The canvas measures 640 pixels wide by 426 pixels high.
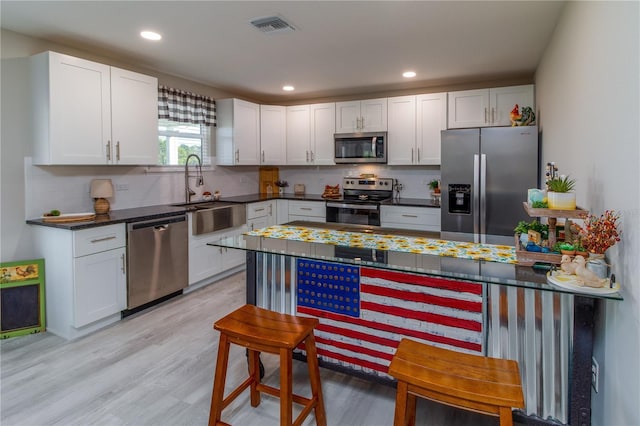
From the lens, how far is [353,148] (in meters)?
5.00

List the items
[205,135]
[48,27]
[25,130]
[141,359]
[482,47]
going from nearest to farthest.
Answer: [141,359]
[48,27]
[25,130]
[482,47]
[205,135]

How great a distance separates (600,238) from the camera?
58.1 inches

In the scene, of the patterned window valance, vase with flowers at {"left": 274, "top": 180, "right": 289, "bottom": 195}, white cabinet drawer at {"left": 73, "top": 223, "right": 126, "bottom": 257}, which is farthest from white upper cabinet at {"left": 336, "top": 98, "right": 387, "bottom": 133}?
white cabinet drawer at {"left": 73, "top": 223, "right": 126, "bottom": 257}

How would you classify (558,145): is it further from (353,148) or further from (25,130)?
(25,130)

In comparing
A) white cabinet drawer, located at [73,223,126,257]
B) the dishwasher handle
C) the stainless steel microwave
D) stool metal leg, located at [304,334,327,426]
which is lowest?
stool metal leg, located at [304,334,327,426]

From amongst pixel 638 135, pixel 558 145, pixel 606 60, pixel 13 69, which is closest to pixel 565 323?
pixel 638 135

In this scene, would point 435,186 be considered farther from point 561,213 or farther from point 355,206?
point 561,213

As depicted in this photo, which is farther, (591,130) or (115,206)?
(115,206)

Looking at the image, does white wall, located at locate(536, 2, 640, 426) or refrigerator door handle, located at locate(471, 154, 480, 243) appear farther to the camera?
refrigerator door handle, located at locate(471, 154, 480, 243)

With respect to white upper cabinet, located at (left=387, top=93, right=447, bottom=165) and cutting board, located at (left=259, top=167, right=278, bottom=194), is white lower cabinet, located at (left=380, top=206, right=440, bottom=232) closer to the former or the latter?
white upper cabinet, located at (left=387, top=93, right=447, bottom=165)

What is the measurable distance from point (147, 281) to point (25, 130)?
162cm

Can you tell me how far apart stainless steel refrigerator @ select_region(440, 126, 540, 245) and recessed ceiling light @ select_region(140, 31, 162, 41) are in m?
2.90

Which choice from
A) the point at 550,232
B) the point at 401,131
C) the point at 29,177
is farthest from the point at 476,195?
the point at 29,177

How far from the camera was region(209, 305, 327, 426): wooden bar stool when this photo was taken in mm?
1607
